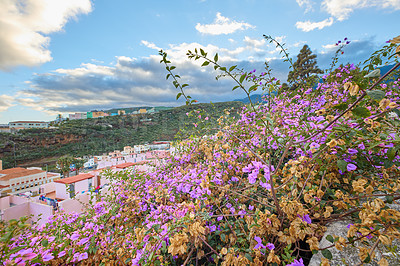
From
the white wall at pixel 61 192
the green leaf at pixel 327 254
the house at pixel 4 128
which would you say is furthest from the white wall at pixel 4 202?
the house at pixel 4 128

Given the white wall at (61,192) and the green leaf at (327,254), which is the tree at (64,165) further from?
the green leaf at (327,254)

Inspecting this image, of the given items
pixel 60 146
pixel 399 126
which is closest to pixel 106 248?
pixel 399 126

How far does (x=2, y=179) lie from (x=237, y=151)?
31.7 metres

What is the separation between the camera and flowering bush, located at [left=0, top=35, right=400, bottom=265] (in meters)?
0.76

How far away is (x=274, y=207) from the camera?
100cm

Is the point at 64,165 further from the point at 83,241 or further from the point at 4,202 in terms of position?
the point at 83,241

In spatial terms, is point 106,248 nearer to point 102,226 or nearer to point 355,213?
point 102,226

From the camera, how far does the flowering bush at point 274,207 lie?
0.76 metres

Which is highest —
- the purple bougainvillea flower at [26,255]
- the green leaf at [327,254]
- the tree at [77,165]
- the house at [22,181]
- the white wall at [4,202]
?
the green leaf at [327,254]

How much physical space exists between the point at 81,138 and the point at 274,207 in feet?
198

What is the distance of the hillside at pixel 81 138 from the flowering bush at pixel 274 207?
35020mm

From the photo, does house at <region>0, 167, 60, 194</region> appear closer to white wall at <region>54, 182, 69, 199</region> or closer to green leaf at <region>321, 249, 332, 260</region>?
white wall at <region>54, 182, 69, 199</region>

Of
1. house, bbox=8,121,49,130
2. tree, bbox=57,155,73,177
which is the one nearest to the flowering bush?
tree, bbox=57,155,73,177

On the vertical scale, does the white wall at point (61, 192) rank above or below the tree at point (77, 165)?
above
